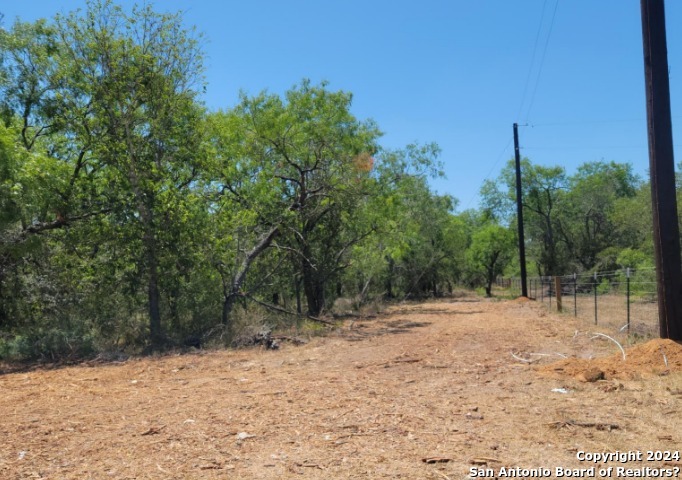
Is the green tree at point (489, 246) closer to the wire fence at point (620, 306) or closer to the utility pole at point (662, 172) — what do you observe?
→ the wire fence at point (620, 306)

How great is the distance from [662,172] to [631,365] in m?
3.45

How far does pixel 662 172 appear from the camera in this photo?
9.30 m

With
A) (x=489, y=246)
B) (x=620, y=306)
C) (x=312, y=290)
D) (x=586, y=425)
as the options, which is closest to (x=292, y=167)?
(x=312, y=290)

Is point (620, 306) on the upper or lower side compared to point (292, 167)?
lower

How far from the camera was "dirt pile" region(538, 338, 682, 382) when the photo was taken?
7863 mm

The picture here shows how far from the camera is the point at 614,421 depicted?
5730 millimetres

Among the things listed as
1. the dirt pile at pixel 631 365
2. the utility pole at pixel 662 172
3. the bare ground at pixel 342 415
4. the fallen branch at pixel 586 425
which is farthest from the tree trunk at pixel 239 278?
the fallen branch at pixel 586 425

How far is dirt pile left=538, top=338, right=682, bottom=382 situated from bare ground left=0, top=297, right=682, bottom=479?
0.03 meters

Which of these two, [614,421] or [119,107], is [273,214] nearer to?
[119,107]

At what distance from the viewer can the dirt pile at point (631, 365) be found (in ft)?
25.8

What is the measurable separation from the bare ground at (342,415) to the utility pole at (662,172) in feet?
3.15

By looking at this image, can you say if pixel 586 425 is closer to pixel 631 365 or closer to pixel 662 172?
pixel 631 365

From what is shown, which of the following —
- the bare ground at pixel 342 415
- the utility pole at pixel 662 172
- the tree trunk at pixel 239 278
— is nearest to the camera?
the bare ground at pixel 342 415

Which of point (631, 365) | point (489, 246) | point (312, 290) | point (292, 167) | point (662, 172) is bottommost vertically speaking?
point (631, 365)
